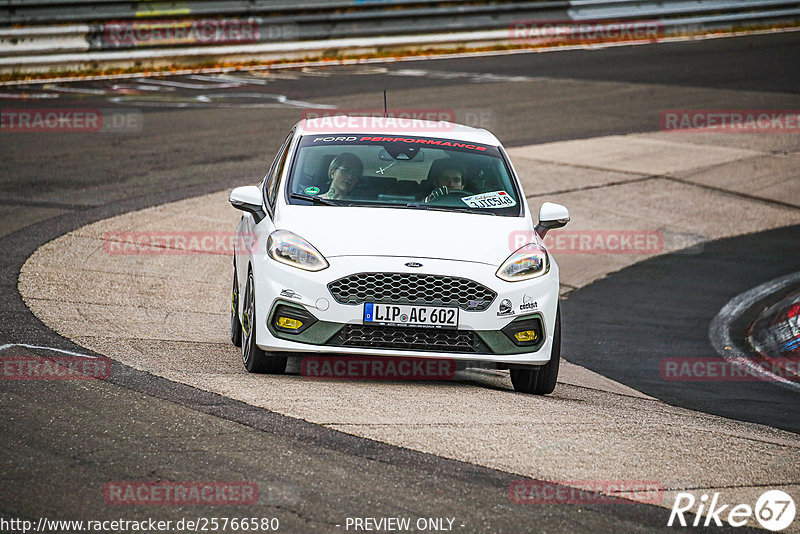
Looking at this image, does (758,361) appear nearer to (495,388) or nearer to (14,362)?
(495,388)

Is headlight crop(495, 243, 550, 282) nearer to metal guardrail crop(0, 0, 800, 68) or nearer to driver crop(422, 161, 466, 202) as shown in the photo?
driver crop(422, 161, 466, 202)

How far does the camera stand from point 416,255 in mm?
7188

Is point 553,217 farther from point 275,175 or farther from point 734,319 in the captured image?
point 734,319

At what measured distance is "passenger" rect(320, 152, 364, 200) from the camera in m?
8.05

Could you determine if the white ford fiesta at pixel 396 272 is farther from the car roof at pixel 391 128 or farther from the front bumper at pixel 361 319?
the car roof at pixel 391 128

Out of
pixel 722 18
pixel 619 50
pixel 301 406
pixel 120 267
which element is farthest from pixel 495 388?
pixel 722 18

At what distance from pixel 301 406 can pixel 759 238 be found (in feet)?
31.9

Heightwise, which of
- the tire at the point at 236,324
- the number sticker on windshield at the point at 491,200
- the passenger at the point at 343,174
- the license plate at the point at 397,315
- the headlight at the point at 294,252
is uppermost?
the passenger at the point at 343,174
